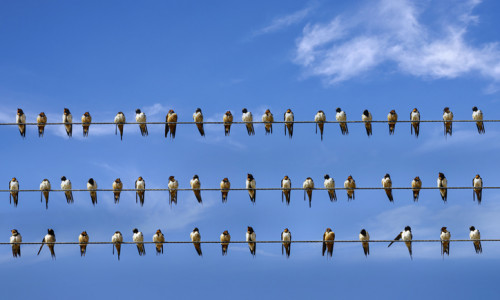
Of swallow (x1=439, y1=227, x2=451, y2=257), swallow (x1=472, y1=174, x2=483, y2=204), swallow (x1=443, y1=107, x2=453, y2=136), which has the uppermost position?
swallow (x1=443, y1=107, x2=453, y2=136)

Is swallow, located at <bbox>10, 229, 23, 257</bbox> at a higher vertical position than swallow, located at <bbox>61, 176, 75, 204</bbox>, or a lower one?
lower

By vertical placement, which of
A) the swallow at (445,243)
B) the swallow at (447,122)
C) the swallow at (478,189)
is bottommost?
the swallow at (445,243)

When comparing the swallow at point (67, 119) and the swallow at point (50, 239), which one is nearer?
the swallow at point (50, 239)

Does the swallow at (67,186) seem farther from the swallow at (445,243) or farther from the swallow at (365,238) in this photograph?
the swallow at (445,243)

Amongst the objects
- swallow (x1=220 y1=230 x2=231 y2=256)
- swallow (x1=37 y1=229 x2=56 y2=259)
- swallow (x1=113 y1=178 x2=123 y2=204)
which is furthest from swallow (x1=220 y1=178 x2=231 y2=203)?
swallow (x1=37 y1=229 x2=56 y2=259)

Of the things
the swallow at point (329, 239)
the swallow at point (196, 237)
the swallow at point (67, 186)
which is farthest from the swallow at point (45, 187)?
the swallow at point (329, 239)

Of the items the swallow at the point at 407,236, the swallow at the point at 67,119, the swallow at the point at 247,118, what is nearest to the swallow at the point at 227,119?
the swallow at the point at 247,118

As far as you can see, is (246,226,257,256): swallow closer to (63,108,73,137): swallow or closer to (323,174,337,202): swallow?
(323,174,337,202): swallow

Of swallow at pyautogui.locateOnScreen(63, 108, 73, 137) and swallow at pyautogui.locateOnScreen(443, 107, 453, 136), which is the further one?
swallow at pyautogui.locateOnScreen(63, 108, 73, 137)

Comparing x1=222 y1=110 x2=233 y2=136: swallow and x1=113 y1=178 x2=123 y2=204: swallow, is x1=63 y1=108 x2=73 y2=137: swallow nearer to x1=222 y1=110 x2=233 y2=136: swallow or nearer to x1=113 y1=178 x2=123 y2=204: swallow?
x1=113 y1=178 x2=123 y2=204: swallow

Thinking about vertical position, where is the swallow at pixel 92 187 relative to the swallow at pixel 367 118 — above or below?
below

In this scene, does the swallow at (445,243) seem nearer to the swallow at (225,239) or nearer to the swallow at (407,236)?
the swallow at (407,236)

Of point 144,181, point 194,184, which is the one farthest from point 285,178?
point 144,181

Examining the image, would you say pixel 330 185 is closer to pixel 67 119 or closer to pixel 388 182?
pixel 388 182
